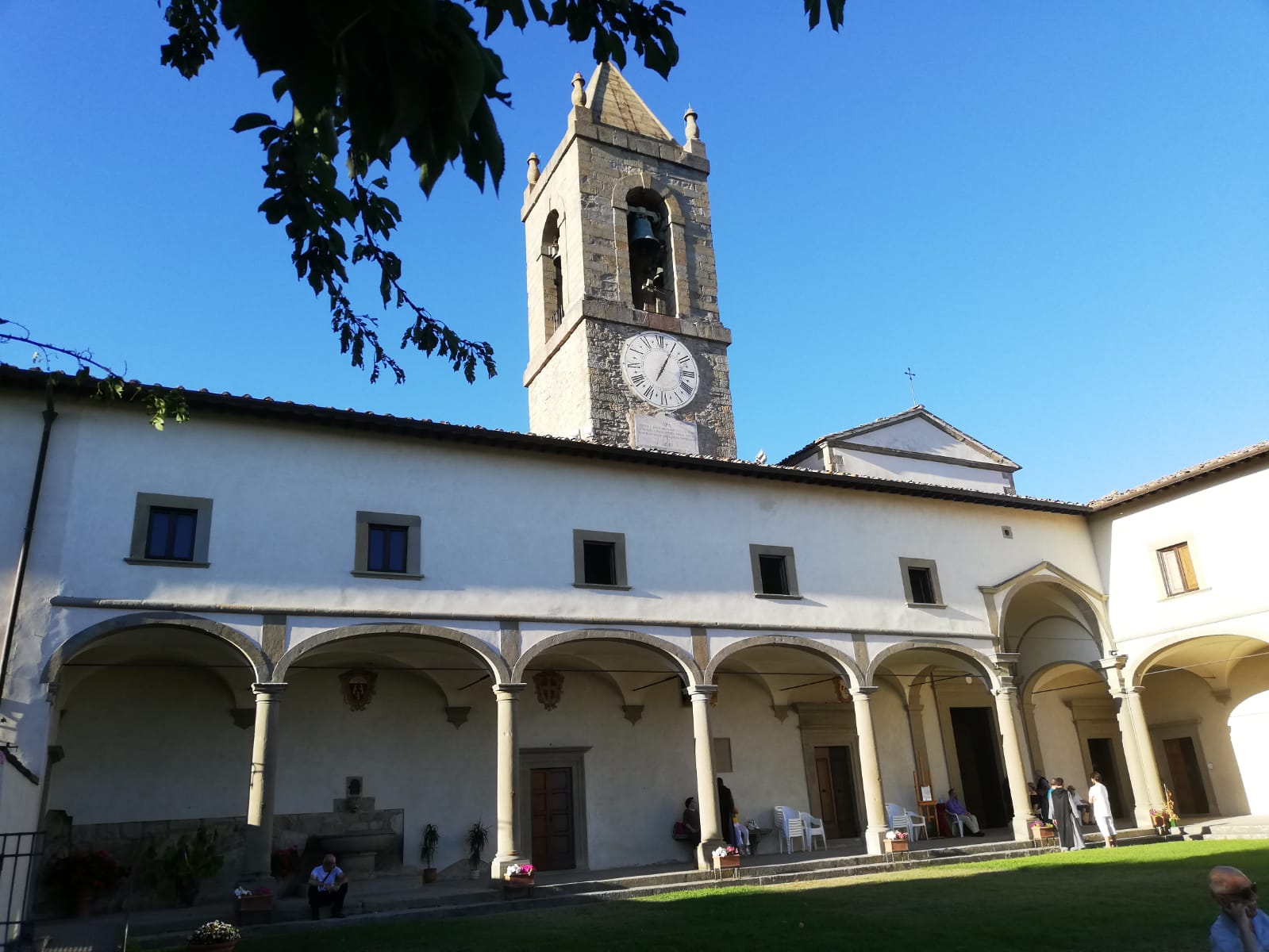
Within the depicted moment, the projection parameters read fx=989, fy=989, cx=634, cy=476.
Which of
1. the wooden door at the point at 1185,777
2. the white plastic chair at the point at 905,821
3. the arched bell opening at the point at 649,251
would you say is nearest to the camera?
the white plastic chair at the point at 905,821

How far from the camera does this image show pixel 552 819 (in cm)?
1680

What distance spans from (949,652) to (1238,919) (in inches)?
574

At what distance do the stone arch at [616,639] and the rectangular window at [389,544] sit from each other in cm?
198

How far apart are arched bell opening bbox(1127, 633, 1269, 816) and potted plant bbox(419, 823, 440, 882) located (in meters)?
13.7

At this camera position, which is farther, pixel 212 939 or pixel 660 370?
pixel 660 370

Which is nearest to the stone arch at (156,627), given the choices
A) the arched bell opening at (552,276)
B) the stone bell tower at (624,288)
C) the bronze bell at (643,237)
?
the stone bell tower at (624,288)

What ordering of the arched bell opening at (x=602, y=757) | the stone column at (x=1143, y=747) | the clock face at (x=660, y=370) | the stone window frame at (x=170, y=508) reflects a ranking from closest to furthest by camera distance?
the stone window frame at (x=170, y=508) → the arched bell opening at (x=602, y=757) → the stone column at (x=1143, y=747) → the clock face at (x=660, y=370)

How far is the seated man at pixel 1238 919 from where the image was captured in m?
4.28

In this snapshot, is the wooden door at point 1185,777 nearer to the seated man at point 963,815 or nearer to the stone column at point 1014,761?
the seated man at point 963,815

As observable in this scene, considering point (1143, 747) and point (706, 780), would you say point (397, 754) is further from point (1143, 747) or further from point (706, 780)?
point (1143, 747)

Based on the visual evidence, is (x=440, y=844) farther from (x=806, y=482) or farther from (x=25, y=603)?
(x=806, y=482)

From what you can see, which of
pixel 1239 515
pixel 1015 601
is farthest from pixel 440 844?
pixel 1239 515

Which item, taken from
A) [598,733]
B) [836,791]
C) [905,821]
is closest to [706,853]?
[598,733]

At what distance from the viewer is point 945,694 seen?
21.5m
